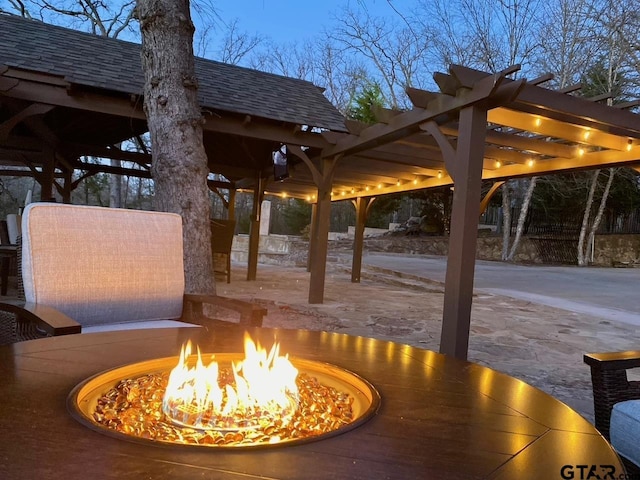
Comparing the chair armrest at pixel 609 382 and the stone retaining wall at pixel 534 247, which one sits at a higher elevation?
the stone retaining wall at pixel 534 247

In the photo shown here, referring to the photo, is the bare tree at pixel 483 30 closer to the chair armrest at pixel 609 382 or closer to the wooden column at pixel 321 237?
the wooden column at pixel 321 237

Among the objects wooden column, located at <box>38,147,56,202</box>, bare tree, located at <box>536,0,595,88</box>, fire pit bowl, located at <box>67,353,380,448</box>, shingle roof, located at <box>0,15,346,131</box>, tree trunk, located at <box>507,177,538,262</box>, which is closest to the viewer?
fire pit bowl, located at <box>67,353,380,448</box>

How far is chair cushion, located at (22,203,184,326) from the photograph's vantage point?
1.91 m

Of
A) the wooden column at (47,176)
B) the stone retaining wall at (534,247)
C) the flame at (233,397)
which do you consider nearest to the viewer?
the flame at (233,397)

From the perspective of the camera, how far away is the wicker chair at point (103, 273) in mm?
1885

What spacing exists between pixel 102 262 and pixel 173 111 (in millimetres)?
1867

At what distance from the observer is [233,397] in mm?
1005

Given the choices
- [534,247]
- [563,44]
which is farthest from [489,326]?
[534,247]

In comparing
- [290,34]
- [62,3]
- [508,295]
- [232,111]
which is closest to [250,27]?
[290,34]

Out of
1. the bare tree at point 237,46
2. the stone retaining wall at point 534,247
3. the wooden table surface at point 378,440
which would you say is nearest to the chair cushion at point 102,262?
the wooden table surface at point 378,440

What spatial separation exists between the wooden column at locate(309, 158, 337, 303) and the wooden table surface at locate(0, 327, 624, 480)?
15.4 ft

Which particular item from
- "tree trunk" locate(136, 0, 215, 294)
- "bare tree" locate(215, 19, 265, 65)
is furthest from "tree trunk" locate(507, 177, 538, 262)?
"tree trunk" locate(136, 0, 215, 294)

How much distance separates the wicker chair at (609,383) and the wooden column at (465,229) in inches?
69.0

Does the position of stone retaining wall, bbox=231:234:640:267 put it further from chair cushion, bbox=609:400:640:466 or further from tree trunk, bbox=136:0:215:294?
chair cushion, bbox=609:400:640:466
